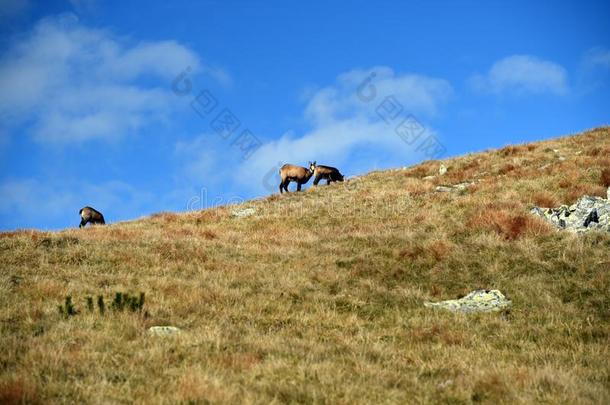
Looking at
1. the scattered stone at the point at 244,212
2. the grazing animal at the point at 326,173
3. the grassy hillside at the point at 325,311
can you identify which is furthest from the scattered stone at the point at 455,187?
the grazing animal at the point at 326,173

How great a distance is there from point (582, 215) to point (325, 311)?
10130 mm

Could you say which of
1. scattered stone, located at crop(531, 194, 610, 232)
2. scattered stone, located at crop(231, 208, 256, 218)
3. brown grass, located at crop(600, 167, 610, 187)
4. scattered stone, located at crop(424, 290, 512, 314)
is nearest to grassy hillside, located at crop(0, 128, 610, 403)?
brown grass, located at crop(600, 167, 610, 187)

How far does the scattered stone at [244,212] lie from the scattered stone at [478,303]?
48.8 feet

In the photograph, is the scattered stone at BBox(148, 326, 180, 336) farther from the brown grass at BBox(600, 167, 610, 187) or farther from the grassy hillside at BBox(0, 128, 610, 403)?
the brown grass at BBox(600, 167, 610, 187)

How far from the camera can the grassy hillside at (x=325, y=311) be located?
21.3ft

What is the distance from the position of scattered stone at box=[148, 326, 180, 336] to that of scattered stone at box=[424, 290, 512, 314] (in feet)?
17.2

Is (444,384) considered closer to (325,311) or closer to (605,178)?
(325,311)

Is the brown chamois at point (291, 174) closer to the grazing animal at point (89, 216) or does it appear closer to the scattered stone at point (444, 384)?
the grazing animal at point (89, 216)

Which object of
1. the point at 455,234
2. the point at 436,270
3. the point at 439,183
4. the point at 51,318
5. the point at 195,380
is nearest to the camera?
the point at 195,380

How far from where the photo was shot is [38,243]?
51.5 feet

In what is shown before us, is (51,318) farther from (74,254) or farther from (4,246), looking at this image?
(4,246)

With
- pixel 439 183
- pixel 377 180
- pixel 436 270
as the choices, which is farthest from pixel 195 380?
pixel 377 180

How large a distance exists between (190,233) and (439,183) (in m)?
13.4

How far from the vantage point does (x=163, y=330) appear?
8633 mm
